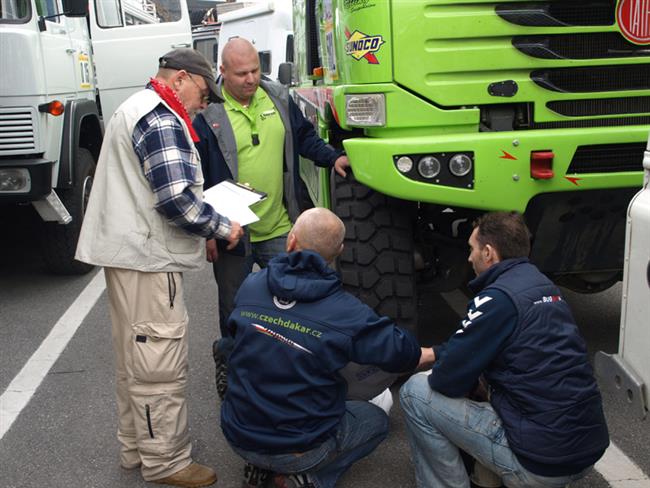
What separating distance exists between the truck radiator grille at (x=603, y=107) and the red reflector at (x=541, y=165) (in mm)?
362

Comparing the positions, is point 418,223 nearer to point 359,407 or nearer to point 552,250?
point 552,250

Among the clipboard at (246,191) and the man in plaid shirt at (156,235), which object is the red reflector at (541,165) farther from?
the man in plaid shirt at (156,235)

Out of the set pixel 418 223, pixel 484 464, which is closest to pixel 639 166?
pixel 418 223

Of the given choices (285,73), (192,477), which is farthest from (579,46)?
(285,73)

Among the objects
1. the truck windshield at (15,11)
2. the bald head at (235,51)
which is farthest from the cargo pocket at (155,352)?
the truck windshield at (15,11)

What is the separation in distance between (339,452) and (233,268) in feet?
4.18

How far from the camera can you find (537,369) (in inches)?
103

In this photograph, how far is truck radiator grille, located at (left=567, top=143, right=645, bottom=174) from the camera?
358 cm

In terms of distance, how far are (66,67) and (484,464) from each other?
16.3 feet

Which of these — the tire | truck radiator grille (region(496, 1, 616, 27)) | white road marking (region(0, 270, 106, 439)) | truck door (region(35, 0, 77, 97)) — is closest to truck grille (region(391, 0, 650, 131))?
truck radiator grille (region(496, 1, 616, 27))

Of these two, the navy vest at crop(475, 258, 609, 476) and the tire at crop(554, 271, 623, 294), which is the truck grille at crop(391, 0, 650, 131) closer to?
the tire at crop(554, 271, 623, 294)

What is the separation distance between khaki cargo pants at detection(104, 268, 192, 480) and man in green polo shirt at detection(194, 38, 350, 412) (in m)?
0.56

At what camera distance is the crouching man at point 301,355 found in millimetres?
2834

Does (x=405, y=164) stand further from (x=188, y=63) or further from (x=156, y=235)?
(x=156, y=235)
